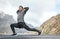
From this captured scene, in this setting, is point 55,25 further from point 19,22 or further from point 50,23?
point 19,22

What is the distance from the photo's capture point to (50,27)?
153 metres

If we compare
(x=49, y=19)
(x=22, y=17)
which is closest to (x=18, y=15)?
(x=22, y=17)

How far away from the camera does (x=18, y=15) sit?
64.4 ft

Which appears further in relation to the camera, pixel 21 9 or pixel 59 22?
pixel 59 22

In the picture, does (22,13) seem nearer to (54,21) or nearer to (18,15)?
(18,15)

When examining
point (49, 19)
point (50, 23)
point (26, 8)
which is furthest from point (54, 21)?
point (26, 8)

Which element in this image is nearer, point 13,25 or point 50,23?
point 13,25

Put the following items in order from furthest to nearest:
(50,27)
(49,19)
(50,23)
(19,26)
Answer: (49,19)
(50,23)
(50,27)
(19,26)

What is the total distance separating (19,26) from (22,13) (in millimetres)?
1028

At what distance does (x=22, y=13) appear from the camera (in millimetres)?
19719

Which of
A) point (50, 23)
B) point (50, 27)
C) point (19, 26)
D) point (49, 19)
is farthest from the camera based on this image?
point (49, 19)

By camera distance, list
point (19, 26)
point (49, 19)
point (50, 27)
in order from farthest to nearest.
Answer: point (49, 19) → point (50, 27) → point (19, 26)

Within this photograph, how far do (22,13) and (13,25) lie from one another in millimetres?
1049

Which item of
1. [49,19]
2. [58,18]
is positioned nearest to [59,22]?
[58,18]
